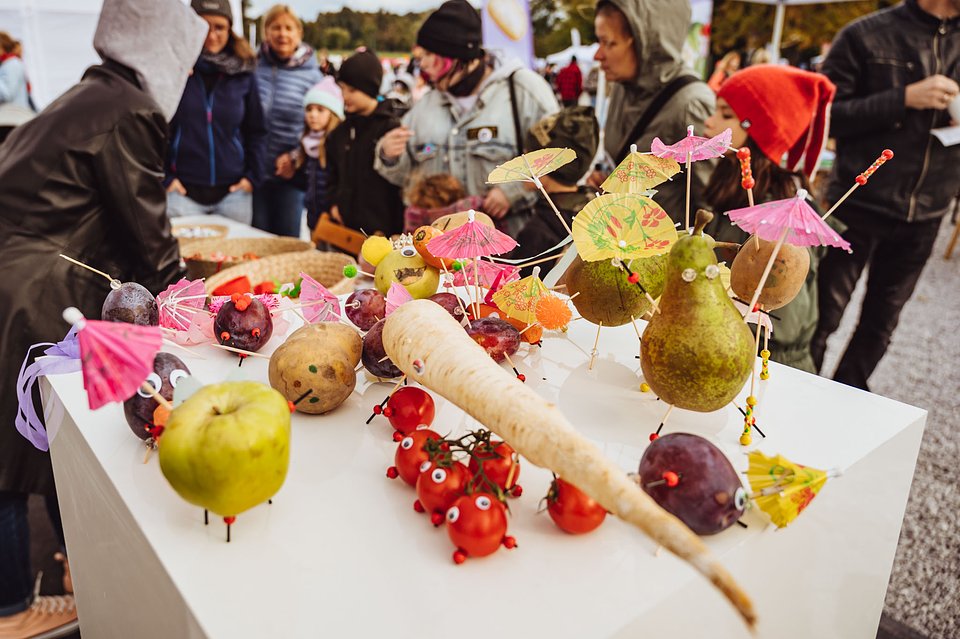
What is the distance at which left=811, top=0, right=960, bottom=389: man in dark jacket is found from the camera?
89.7 inches

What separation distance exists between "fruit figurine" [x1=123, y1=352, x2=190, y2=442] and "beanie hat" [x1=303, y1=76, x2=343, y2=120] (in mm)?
2787

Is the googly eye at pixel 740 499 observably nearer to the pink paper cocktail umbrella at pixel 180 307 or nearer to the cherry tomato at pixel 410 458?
the cherry tomato at pixel 410 458

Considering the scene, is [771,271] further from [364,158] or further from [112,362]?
[364,158]

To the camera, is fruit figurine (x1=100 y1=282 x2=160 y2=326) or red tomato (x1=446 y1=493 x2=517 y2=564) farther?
fruit figurine (x1=100 y1=282 x2=160 y2=326)

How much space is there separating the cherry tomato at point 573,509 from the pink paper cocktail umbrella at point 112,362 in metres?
0.46

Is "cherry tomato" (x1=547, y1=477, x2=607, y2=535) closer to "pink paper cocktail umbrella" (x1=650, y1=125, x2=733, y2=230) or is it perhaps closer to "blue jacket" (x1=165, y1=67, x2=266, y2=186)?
"pink paper cocktail umbrella" (x1=650, y1=125, x2=733, y2=230)

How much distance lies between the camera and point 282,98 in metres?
3.66

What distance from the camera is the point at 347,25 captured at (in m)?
7.93

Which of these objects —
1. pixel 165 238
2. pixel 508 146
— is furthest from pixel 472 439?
pixel 508 146

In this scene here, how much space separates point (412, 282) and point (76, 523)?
0.70 metres

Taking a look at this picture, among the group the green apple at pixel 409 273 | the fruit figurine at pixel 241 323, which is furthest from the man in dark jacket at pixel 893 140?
the fruit figurine at pixel 241 323

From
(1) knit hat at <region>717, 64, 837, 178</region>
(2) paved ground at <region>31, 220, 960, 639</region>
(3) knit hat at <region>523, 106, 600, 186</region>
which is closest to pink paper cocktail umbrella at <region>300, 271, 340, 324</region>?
(3) knit hat at <region>523, 106, 600, 186</region>

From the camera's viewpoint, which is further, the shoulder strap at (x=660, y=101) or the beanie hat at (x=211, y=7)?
the beanie hat at (x=211, y=7)

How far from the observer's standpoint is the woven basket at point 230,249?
237 cm
